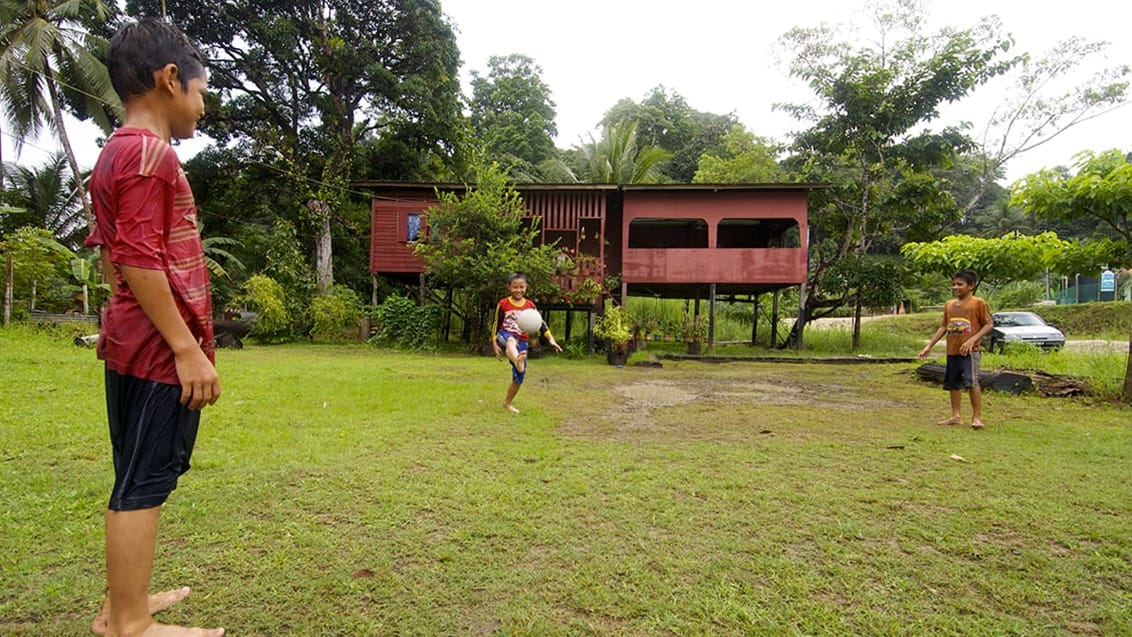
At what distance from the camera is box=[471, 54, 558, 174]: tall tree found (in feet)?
93.1

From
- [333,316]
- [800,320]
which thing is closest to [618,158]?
[800,320]

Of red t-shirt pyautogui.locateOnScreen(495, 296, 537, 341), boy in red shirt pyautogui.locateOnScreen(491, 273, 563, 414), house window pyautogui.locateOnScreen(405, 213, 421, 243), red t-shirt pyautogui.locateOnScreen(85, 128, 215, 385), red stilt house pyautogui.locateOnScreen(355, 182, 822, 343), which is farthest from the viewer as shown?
house window pyautogui.locateOnScreen(405, 213, 421, 243)

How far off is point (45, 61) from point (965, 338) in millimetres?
19578

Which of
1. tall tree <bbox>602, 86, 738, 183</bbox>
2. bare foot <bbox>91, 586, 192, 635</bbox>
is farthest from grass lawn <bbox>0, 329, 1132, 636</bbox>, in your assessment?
tall tree <bbox>602, 86, 738, 183</bbox>

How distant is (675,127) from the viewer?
34688 millimetres

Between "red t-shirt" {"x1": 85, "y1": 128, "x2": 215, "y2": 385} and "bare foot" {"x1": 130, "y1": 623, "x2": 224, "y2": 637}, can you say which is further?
"bare foot" {"x1": 130, "y1": 623, "x2": 224, "y2": 637}

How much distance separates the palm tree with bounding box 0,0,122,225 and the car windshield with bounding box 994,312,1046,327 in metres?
23.7

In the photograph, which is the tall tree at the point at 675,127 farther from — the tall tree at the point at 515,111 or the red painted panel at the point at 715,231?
the red painted panel at the point at 715,231

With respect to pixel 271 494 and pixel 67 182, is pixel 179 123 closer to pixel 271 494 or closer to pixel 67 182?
pixel 271 494

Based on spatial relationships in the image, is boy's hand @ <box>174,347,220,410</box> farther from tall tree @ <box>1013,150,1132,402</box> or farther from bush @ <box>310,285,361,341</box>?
bush @ <box>310,285,361,341</box>

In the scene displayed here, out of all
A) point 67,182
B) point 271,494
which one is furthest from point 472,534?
point 67,182

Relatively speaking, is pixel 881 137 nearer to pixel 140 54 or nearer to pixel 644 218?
pixel 644 218

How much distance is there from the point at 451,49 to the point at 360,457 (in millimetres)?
19065

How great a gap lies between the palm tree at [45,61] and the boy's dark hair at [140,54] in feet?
51.6
